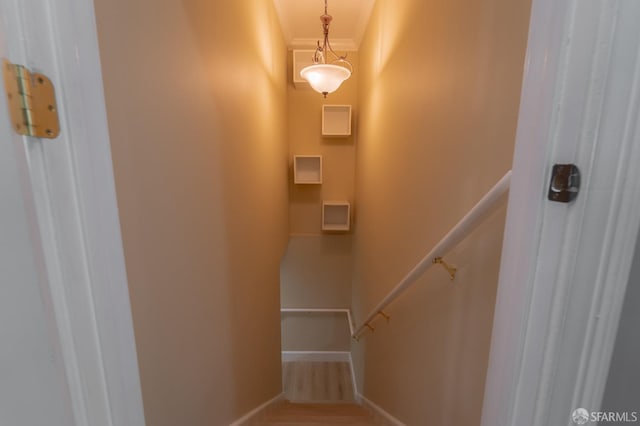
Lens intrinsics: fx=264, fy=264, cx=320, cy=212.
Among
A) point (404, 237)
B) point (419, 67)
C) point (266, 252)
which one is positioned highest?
point (419, 67)

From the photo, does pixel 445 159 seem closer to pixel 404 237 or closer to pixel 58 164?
pixel 404 237

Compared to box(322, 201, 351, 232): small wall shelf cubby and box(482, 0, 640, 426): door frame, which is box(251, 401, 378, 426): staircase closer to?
box(482, 0, 640, 426): door frame

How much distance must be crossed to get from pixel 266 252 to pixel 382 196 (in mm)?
1029

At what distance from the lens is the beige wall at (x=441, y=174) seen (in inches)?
28.6

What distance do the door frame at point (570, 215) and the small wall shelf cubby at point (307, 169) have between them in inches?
117

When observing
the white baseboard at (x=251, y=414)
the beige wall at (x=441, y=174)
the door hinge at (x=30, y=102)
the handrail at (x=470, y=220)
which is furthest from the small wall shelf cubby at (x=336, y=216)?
the door hinge at (x=30, y=102)

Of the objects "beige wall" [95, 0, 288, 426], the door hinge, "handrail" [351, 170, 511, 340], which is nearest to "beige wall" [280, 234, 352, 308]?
"beige wall" [95, 0, 288, 426]

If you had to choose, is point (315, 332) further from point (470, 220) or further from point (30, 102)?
point (30, 102)

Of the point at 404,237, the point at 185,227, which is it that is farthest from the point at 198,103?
the point at 404,237

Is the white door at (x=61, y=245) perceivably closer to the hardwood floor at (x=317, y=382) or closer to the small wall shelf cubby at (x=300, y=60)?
the small wall shelf cubby at (x=300, y=60)

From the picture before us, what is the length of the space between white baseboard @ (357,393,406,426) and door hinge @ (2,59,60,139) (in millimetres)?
1833

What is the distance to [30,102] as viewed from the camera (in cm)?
41

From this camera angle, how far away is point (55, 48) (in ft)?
1.41

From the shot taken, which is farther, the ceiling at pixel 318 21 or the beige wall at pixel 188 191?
the ceiling at pixel 318 21
